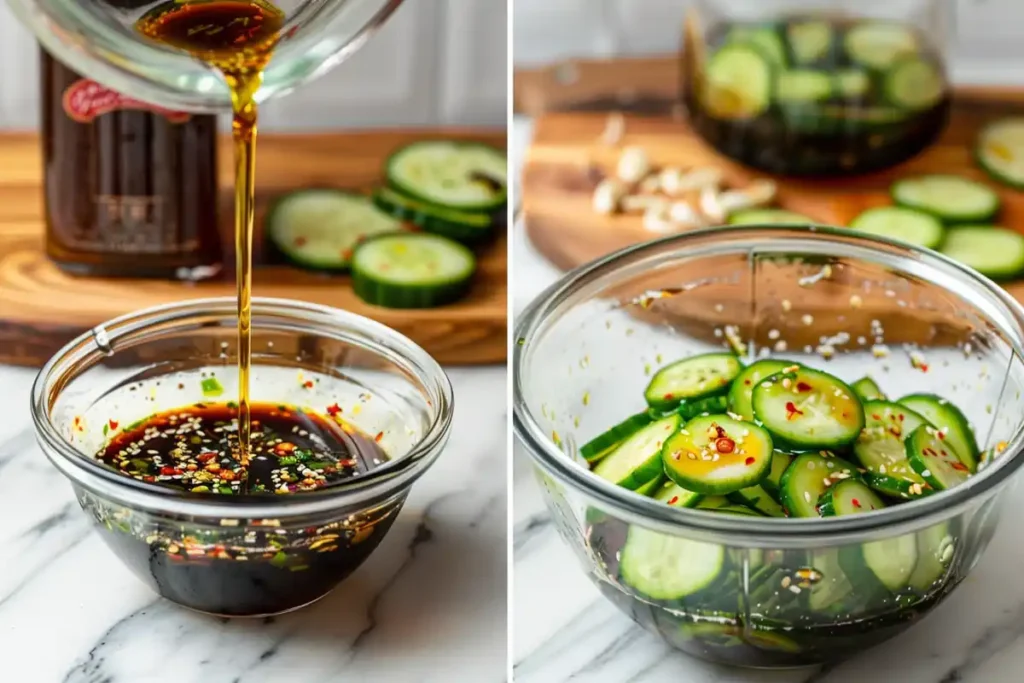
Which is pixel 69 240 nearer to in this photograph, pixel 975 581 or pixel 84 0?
pixel 84 0

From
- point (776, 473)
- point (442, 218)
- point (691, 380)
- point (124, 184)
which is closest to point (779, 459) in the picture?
point (776, 473)

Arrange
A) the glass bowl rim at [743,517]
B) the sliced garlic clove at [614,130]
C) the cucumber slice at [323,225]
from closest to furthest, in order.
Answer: the glass bowl rim at [743,517] < the cucumber slice at [323,225] < the sliced garlic clove at [614,130]

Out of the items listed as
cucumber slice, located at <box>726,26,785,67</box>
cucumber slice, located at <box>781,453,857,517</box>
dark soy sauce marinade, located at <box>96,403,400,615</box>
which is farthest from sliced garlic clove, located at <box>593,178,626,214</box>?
cucumber slice, located at <box>781,453,857,517</box>

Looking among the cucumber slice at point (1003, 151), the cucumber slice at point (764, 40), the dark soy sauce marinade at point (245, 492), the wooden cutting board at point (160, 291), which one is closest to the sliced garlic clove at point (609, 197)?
the wooden cutting board at point (160, 291)

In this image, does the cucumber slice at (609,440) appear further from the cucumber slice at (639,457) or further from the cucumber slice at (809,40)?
the cucumber slice at (809,40)

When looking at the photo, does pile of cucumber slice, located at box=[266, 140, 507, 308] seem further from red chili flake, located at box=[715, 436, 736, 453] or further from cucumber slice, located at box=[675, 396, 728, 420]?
red chili flake, located at box=[715, 436, 736, 453]

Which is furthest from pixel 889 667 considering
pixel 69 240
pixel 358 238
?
pixel 69 240
